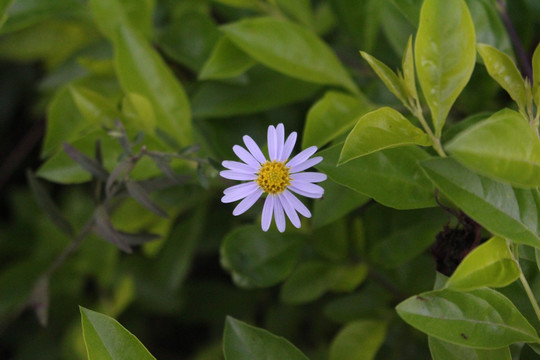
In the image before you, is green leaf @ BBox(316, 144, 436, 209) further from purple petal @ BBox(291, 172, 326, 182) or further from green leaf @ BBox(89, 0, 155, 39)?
green leaf @ BBox(89, 0, 155, 39)

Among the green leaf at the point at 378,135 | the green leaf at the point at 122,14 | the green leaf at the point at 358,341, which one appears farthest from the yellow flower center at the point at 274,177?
the green leaf at the point at 122,14

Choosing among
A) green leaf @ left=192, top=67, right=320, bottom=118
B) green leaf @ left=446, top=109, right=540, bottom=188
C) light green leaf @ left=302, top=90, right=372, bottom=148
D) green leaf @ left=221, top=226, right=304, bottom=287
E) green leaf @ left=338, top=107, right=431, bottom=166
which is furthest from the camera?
green leaf @ left=192, top=67, right=320, bottom=118

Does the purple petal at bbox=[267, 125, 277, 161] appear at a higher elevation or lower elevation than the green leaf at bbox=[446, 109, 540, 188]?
lower

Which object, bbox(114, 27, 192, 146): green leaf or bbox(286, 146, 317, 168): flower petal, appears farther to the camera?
bbox(114, 27, 192, 146): green leaf

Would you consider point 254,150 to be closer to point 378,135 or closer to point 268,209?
point 268,209

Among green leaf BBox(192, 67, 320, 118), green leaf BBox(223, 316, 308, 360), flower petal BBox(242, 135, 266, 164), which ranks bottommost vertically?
green leaf BBox(223, 316, 308, 360)

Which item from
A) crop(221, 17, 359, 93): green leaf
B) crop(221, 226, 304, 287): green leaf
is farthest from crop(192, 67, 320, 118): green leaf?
crop(221, 226, 304, 287): green leaf

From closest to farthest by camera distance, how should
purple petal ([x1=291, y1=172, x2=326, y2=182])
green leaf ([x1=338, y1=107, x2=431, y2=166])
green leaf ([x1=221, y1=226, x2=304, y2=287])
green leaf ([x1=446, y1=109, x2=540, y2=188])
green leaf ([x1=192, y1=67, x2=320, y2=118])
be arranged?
1. green leaf ([x1=446, y1=109, x2=540, y2=188])
2. green leaf ([x1=338, y1=107, x2=431, y2=166])
3. purple petal ([x1=291, y1=172, x2=326, y2=182])
4. green leaf ([x1=221, y1=226, x2=304, y2=287])
5. green leaf ([x1=192, y1=67, x2=320, y2=118])
